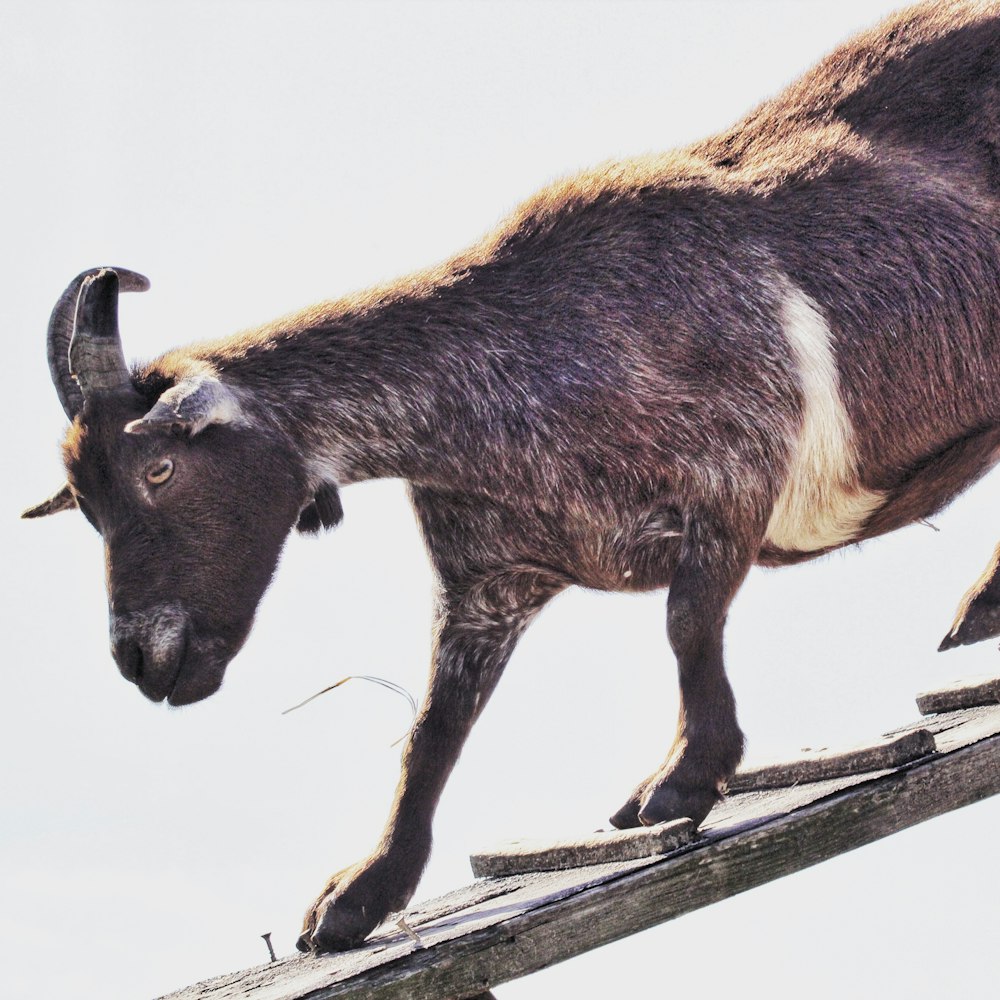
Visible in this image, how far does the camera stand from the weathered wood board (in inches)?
172

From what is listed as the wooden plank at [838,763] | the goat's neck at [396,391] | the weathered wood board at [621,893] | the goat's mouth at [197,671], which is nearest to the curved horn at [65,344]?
the goat's neck at [396,391]

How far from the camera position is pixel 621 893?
445 centimetres

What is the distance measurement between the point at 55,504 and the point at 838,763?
279 cm

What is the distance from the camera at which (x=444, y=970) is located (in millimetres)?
4340

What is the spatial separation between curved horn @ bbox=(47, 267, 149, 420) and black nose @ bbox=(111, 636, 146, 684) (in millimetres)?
834

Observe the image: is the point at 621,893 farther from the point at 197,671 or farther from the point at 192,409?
the point at 192,409

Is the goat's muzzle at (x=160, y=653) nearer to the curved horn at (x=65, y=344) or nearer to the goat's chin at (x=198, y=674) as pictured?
the goat's chin at (x=198, y=674)

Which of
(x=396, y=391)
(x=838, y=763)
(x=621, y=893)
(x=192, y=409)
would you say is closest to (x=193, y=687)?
(x=192, y=409)

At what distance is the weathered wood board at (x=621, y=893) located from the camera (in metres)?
4.37

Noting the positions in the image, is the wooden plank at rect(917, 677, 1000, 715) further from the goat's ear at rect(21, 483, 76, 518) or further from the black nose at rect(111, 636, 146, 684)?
the goat's ear at rect(21, 483, 76, 518)

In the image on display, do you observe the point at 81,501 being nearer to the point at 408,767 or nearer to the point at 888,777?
the point at 408,767

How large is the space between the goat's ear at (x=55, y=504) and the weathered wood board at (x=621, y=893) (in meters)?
1.71

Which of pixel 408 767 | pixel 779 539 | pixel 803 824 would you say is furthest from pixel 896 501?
pixel 408 767

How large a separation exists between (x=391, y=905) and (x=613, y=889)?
105 cm
